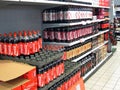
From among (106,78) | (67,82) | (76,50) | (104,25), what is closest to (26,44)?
(67,82)

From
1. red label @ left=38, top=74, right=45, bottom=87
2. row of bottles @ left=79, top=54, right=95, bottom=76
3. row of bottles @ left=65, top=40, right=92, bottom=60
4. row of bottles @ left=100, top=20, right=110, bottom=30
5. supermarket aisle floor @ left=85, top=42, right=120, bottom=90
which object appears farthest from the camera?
row of bottles @ left=100, top=20, right=110, bottom=30

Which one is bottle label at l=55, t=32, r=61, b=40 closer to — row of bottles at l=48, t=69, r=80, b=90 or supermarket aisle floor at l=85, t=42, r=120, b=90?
row of bottles at l=48, t=69, r=80, b=90

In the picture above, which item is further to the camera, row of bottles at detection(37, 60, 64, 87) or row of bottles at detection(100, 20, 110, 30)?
row of bottles at detection(100, 20, 110, 30)

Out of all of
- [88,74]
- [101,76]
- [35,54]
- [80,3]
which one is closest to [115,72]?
[101,76]

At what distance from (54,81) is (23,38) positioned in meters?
0.66

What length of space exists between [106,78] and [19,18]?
2.43m

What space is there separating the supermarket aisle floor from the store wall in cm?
162

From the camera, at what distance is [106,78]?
14.6 ft

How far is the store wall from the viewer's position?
2808mm

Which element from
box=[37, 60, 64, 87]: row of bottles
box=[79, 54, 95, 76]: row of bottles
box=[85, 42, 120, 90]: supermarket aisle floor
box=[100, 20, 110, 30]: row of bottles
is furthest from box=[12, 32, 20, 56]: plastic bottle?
box=[100, 20, 110, 30]: row of bottles

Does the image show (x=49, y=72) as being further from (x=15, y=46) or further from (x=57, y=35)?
(x=57, y=35)

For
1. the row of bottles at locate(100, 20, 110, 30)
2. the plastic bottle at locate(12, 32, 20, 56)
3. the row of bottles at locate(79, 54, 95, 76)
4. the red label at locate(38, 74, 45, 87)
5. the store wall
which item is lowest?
the row of bottles at locate(79, 54, 95, 76)

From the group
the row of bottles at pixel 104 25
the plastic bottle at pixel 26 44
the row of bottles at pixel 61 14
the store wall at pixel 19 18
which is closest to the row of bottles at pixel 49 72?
the plastic bottle at pixel 26 44

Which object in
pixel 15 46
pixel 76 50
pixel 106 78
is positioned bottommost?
pixel 106 78
